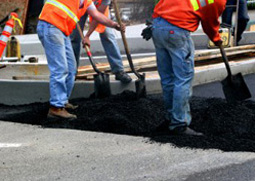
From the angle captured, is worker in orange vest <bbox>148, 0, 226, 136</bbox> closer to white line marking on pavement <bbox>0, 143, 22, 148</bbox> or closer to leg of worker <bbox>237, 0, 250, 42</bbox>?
white line marking on pavement <bbox>0, 143, 22, 148</bbox>

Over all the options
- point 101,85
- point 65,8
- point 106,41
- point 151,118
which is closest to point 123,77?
point 101,85

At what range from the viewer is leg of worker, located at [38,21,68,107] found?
6535 millimetres

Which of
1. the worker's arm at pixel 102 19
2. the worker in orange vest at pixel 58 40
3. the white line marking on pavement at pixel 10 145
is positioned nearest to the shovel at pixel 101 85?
the worker's arm at pixel 102 19

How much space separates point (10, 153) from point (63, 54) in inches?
62.5

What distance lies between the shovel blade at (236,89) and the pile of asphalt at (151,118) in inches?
4.1

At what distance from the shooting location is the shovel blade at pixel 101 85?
7.44 metres

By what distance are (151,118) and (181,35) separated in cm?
122

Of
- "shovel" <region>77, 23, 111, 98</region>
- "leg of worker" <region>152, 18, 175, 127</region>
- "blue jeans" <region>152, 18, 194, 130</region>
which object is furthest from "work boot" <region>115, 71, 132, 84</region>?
"blue jeans" <region>152, 18, 194, 130</region>

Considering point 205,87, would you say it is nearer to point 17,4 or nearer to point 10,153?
point 10,153

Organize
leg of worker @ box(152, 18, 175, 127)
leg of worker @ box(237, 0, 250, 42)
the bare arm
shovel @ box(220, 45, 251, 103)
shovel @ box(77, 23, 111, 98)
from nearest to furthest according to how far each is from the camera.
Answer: leg of worker @ box(152, 18, 175, 127) < shovel @ box(220, 45, 251, 103) < the bare arm < shovel @ box(77, 23, 111, 98) < leg of worker @ box(237, 0, 250, 42)

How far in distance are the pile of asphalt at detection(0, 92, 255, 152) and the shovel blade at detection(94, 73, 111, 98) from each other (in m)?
0.16

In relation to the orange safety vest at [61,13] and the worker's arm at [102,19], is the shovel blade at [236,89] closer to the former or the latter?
the worker's arm at [102,19]

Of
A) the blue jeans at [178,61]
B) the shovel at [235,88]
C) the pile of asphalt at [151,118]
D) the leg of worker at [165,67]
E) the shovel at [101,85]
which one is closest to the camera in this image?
the pile of asphalt at [151,118]

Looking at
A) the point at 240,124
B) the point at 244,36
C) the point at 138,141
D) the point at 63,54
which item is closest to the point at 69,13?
the point at 63,54
